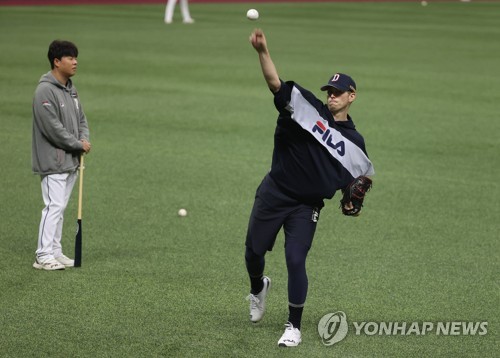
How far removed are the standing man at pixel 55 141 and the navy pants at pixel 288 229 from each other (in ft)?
7.82

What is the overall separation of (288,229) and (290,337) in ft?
2.76

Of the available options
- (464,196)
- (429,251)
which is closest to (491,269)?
(429,251)

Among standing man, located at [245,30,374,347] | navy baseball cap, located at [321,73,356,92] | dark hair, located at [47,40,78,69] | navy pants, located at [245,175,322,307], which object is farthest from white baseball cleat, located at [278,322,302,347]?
dark hair, located at [47,40,78,69]

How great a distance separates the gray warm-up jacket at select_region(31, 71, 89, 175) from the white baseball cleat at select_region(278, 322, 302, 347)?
2951mm

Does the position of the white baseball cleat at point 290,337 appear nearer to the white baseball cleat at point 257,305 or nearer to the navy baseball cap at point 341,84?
the white baseball cleat at point 257,305

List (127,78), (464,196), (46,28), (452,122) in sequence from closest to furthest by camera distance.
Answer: (464,196) < (452,122) < (127,78) < (46,28)

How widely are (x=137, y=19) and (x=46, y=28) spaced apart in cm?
522

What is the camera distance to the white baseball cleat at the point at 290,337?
7426 millimetres

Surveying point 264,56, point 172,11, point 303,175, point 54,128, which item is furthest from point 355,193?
point 172,11

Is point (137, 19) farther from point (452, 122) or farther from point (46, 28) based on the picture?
point (452, 122)

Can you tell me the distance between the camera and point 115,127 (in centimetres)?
1627

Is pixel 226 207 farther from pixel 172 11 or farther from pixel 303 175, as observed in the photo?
pixel 172 11

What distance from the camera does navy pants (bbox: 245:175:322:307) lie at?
7.42m

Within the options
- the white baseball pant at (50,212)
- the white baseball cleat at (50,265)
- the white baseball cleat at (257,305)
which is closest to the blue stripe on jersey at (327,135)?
the white baseball cleat at (257,305)
